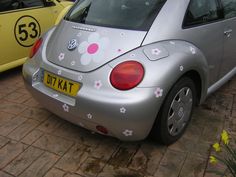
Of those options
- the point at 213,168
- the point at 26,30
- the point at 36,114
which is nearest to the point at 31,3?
A: the point at 26,30

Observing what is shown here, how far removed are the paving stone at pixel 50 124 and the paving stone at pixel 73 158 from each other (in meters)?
0.44

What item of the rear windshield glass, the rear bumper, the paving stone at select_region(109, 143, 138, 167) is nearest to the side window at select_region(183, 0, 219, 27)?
the rear windshield glass

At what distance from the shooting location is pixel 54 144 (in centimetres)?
307

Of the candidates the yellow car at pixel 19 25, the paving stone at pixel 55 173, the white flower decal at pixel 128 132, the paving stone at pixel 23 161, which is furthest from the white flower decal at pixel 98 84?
the yellow car at pixel 19 25

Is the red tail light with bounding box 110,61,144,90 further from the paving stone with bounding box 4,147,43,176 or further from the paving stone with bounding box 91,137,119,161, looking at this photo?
the paving stone with bounding box 4,147,43,176

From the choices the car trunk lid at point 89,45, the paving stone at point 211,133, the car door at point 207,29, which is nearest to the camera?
the car trunk lid at point 89,45

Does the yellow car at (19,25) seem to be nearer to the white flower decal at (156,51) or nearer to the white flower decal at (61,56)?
the white flower decal at (61,56)

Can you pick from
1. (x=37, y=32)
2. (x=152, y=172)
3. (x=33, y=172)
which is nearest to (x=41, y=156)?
(x=33, y=172)

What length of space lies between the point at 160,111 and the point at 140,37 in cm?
65

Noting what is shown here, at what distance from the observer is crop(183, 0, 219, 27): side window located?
A: 2865mm

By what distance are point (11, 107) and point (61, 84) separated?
1.36 m

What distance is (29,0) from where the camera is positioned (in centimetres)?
475

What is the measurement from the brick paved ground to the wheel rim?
0.18m

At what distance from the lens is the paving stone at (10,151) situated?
2865 mm
